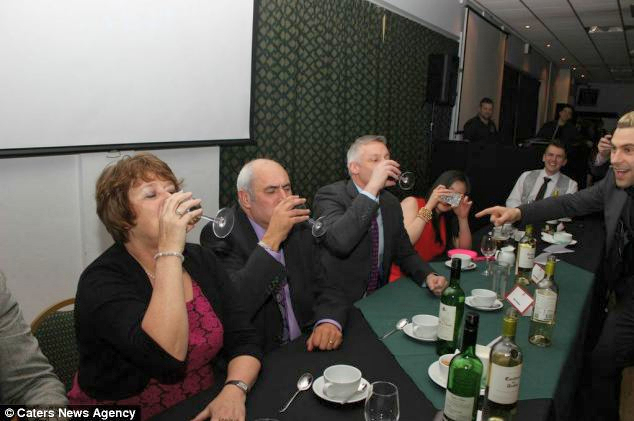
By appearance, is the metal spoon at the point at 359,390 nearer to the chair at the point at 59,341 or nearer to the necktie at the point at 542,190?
the chair at the point at 59,341

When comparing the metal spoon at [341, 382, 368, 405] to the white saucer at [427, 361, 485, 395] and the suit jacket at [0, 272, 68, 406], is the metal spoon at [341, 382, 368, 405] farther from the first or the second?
the suit jacket at [0, 272, 68, 406]

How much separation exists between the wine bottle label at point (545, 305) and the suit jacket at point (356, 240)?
1.90 ft

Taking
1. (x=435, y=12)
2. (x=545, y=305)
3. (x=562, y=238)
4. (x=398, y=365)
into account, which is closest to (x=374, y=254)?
(x=545, y=305)

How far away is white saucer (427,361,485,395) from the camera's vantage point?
1386 millimetres

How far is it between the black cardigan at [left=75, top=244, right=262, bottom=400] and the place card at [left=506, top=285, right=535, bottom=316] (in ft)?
3.69

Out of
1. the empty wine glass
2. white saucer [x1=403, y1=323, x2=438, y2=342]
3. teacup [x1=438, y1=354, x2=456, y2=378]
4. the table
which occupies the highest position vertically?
the empty wine glass

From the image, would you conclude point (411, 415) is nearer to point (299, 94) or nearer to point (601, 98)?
point (299, 94)

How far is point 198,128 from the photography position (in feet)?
11.1

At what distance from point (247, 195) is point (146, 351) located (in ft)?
3.01

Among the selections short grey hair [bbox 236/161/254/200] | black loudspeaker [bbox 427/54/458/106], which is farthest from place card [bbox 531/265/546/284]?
black loudspeaker [bbox 427/54/458/106]

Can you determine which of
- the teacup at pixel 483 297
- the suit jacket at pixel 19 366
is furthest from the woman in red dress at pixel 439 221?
the suit jacket at pixel 19 366

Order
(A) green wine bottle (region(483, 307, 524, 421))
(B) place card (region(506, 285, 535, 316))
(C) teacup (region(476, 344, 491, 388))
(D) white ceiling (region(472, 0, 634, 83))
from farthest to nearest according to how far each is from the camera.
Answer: (D) white ceiling (region(472, 0, 634, 83)) → (B) place card (region(506, 285, 535, 316)) → (C) teacup (region(476, 344, 491, 388)) → (A) green wine bottle (region(483, 307, 524, 421))

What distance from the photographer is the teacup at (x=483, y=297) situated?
202cm

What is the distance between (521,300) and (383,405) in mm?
1080
